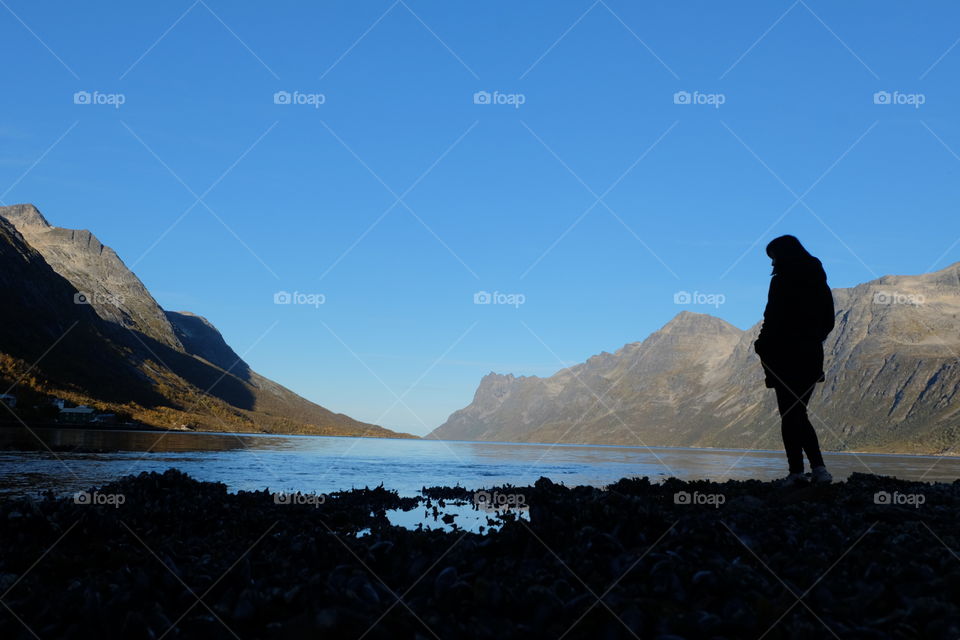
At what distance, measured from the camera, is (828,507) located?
11414 millimetres

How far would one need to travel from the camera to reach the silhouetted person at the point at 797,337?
13070 millimetres

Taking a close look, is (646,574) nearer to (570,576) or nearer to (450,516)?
(570,576)

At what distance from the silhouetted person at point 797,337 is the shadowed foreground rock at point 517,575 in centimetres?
135

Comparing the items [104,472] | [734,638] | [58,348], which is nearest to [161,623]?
[734,638]

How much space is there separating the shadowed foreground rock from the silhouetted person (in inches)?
53.3

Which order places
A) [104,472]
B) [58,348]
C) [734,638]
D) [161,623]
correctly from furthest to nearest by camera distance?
[58,348] → [104,472] → [161,623] → [734,638]

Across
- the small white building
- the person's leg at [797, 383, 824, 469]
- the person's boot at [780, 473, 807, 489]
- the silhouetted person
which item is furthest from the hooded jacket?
the small white building

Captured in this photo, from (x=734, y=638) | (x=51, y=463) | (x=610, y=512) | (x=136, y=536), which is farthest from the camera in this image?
(x=51, y=463)

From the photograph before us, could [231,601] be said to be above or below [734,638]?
below

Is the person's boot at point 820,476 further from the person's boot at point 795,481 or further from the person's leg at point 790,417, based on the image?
the person's leg at point 790,417

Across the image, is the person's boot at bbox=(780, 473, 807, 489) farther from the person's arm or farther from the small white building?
the small white building

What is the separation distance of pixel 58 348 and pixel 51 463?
7841 inches

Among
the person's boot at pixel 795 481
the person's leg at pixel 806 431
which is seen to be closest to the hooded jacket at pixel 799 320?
the person's leg at pixel 806 431

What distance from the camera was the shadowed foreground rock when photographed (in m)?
4.85
